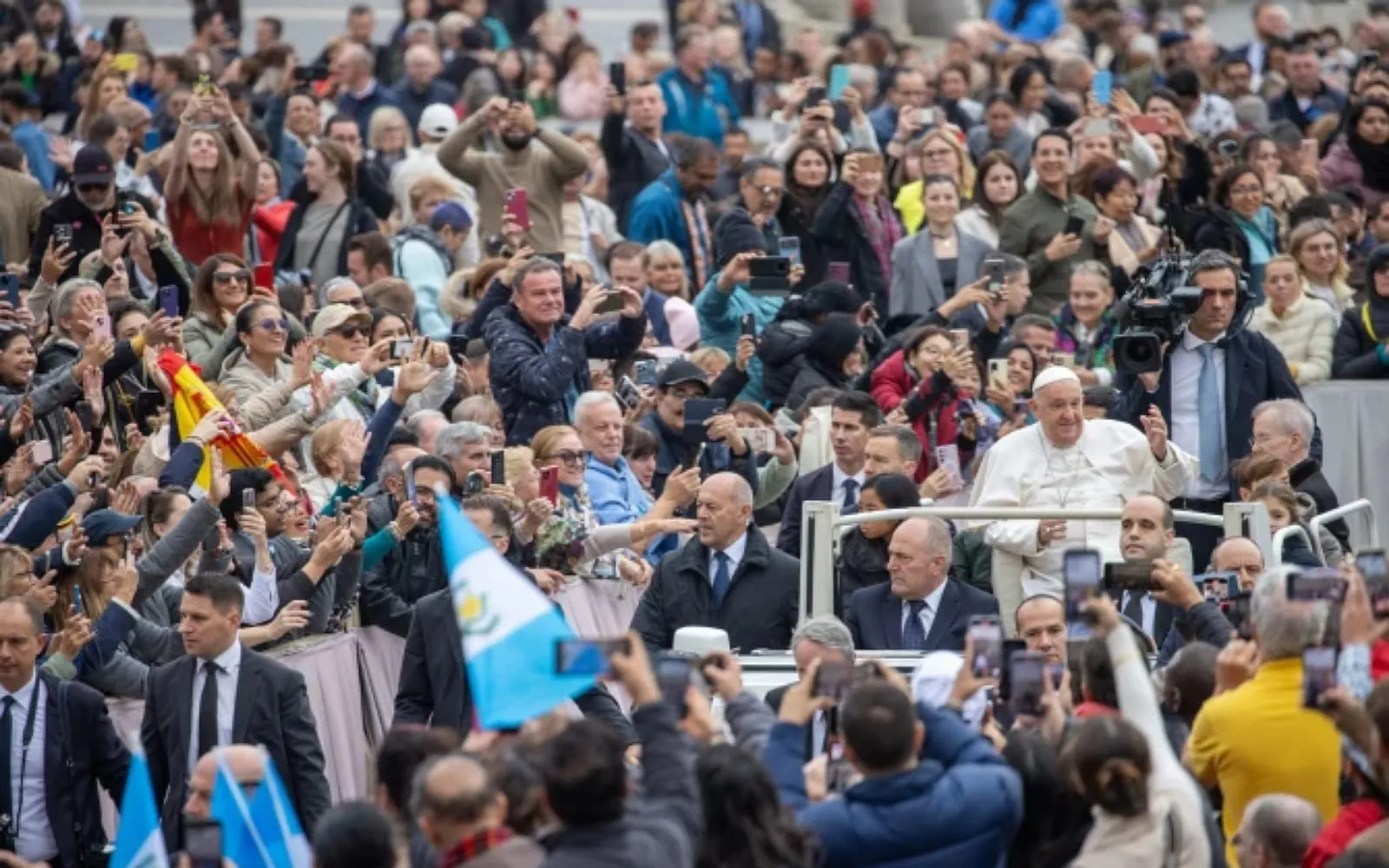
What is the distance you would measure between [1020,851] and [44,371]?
688 cm

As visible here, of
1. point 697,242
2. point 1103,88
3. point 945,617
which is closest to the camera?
point 945,617

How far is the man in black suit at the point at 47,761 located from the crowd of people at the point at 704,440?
16 millimetres

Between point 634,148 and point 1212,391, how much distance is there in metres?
6.93

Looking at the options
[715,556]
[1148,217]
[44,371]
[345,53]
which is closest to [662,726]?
[715,556]

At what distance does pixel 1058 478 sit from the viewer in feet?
45.6

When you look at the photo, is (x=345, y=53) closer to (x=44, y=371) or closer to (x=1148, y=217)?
(x=1148, y=217)

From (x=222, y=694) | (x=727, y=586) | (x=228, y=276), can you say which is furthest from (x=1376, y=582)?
(x=228, y=276)

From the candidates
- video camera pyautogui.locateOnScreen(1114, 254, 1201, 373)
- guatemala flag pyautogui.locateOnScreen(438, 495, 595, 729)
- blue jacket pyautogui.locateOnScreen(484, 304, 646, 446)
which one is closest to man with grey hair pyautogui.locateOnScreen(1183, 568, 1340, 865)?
guatemala flag pyautogui.locateOnScreen(438, 495, 595, 729)

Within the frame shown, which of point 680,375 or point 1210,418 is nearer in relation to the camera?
point 1210,418

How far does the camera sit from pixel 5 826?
11.4 metres

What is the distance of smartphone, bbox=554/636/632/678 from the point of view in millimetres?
8719

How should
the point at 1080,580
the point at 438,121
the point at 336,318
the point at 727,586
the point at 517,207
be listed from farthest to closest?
the point at 438,121, the point at 517,207, the point at 336,318, the point at 727,586, the point at 1080,580

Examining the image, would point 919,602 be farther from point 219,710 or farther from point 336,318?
point 336,318

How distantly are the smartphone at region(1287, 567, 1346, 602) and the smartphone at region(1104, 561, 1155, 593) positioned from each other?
3.48ft
